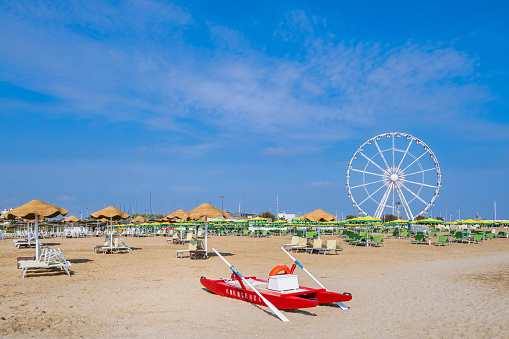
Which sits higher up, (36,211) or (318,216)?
(36,211)

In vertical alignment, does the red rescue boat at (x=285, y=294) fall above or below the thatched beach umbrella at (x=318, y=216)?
below

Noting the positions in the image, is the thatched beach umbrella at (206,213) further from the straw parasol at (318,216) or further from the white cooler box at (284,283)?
the white cooler box at (284,283)

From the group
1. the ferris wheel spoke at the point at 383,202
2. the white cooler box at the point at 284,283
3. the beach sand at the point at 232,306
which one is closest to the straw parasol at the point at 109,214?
the beach sand at the point at 232,306

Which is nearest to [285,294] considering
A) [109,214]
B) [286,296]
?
[286,296]

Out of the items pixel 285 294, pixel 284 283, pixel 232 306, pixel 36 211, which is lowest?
pixel 232 306

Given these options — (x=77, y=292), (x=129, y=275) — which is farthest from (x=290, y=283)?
(x=129, y=275)

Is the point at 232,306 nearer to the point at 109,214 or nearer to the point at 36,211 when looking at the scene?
the point at 36,211

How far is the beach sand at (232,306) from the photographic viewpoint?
6.36 meters

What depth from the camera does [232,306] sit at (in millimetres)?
8078

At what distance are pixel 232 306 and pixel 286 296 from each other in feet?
3.68

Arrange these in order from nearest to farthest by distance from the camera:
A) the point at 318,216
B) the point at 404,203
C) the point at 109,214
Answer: the point at 109,214, the point at 318,216, the point at 404,203

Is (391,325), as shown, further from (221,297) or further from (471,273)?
(471,273)

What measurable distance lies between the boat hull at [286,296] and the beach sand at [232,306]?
0.59 feet

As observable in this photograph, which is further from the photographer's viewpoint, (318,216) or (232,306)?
(318,216)
